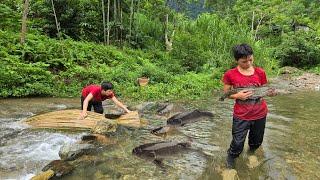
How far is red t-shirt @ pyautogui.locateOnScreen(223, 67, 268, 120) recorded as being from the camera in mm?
5570

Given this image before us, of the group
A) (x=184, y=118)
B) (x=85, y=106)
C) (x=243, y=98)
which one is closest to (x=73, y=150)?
(x=85, y=106)

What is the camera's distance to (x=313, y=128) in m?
9.38

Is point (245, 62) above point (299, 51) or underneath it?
above

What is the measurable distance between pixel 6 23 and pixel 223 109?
12.3 meters

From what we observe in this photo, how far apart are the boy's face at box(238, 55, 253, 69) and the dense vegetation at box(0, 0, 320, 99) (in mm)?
8457

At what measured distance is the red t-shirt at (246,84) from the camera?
5.57 meters

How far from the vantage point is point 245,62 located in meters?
5.46

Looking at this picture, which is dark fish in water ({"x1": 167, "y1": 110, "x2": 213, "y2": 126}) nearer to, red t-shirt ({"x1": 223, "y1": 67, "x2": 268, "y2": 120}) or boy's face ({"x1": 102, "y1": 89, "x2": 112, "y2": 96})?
boy's face ({"x1": 102, "y1": 89, "x2": 112, "y2": 96})

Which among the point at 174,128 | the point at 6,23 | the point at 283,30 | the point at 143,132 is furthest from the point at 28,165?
the point at 283,30

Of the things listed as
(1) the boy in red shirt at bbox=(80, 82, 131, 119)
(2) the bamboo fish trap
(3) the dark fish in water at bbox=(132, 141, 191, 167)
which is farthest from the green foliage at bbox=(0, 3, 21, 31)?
(3) the dark fish in water at bbox=(132, 141, 191, 167)

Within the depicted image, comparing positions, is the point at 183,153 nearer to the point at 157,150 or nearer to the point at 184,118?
the point at 157,150

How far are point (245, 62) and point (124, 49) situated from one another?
16983mm

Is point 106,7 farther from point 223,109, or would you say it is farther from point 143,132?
point 143,132

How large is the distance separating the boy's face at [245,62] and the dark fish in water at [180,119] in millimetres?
3456
